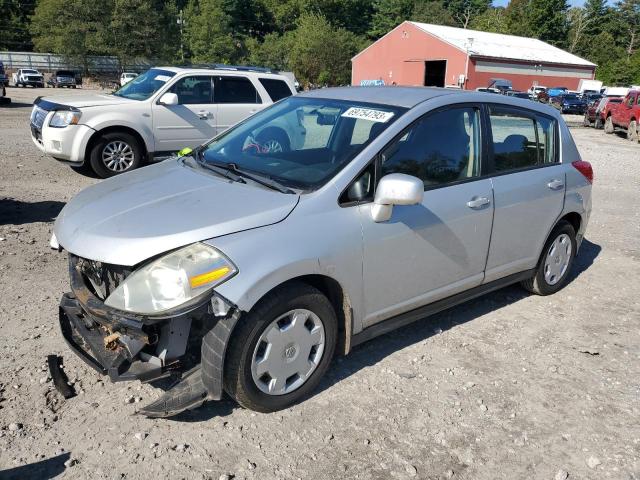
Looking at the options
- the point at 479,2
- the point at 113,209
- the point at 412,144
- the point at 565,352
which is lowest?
the point at 565,352

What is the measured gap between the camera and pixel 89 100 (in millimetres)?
9023

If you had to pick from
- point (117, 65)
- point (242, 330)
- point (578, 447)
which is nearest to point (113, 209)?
point (242, 330)

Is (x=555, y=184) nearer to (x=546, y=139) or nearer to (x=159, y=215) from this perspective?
(x=546, y=139)

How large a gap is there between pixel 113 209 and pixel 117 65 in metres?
65.1

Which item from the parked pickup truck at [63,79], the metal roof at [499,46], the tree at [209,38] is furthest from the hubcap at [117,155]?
the tree at [209,38]

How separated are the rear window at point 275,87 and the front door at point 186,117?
1.05m

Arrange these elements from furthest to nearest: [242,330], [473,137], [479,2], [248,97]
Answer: [479,2] → [248,97] → [473,137] → [242,330]

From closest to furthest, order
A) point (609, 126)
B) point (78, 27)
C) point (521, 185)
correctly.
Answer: point (521, 185), point (609, 126), point (78, 27)

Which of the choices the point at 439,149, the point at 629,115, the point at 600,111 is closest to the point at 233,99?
the point at 439,149

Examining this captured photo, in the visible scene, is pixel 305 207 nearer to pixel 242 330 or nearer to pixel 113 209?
pixel 242 330

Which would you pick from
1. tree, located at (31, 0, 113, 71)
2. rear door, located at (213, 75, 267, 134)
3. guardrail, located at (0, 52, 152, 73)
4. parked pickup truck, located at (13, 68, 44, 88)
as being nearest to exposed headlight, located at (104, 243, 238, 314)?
rear door, located at (213, 75, 267, 134)

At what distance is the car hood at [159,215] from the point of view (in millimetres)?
2873

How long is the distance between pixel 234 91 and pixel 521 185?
22.0 ft

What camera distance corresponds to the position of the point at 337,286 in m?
3.31
